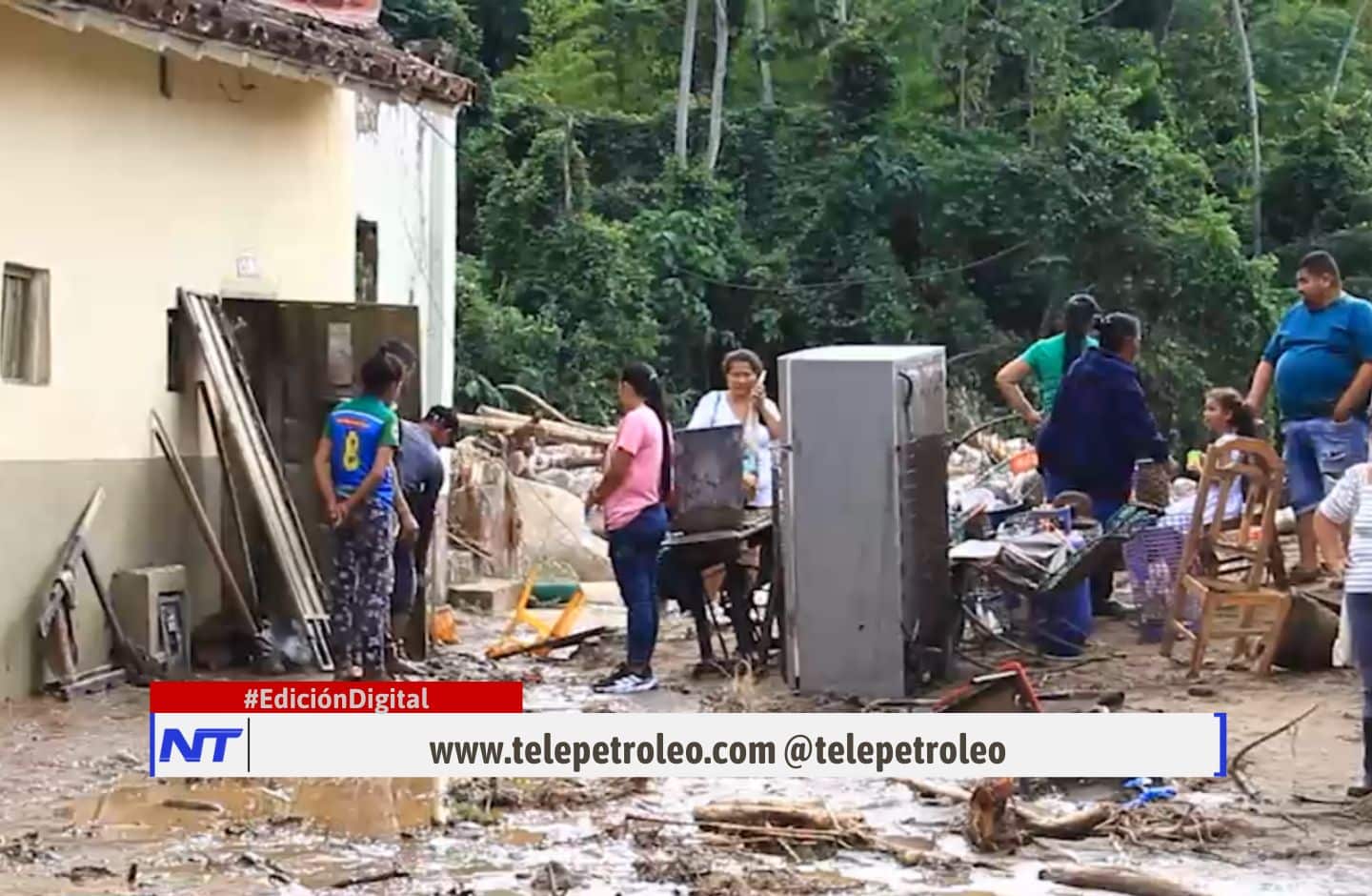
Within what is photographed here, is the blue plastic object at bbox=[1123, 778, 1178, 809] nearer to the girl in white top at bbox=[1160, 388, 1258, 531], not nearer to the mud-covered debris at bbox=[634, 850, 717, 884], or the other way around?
the mud-covered debris at bbox=[634, 850, 717, 884]

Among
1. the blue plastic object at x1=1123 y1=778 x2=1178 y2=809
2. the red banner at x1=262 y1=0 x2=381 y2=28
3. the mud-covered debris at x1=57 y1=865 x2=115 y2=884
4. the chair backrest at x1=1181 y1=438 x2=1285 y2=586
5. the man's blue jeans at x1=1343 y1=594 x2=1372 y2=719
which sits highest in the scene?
the red banner at x1=262 y1=0 x2=381 y2=28

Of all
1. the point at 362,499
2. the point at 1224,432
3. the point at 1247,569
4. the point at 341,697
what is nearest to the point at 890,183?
the point at 1224,432

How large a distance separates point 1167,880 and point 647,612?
4.91 m

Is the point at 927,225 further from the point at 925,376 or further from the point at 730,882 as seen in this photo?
the point at 730,882

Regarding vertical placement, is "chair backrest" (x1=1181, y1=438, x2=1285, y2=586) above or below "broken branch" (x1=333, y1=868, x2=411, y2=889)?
above

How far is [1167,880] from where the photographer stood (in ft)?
21.2

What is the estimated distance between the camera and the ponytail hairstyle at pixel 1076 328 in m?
12.5

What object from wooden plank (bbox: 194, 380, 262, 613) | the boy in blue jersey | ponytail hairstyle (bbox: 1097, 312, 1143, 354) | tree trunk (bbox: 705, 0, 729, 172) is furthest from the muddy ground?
tree trunk (bbox: 705, 0, 729, 172)

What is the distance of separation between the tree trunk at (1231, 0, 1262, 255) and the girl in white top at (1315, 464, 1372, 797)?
32.2 meters

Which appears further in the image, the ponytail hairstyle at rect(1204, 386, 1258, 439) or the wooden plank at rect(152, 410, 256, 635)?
the wooden plank at rect(152, 410, 256, 635)

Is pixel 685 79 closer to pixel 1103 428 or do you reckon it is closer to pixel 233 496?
pixel 233 496

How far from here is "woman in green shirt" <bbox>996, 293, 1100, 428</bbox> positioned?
12516 mm

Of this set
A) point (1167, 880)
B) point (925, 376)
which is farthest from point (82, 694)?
point (1167, 880)

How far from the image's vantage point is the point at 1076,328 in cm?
1251
